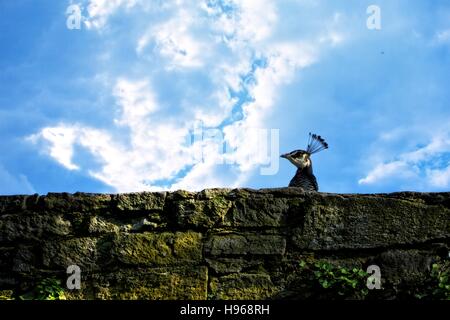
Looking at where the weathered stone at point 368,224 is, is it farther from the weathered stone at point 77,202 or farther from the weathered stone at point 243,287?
the weathered stone at point 77,202

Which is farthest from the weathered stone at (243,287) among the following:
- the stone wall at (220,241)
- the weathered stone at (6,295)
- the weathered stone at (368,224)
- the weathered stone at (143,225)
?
the weathered stone at (6,295)

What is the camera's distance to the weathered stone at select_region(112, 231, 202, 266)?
12.3 feet

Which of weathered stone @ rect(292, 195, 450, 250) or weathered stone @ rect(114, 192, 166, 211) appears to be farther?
weathered stone @ rect(114, 192, 166, 211)

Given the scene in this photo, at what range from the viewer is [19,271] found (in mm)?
3863

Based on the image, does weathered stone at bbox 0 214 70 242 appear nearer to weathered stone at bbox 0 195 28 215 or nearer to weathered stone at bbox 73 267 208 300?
weathered stone at bbox 0 195 28 215

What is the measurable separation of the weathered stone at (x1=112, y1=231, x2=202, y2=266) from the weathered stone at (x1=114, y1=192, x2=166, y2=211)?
0.17m

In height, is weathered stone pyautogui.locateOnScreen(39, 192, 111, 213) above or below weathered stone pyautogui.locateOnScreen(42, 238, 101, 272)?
above

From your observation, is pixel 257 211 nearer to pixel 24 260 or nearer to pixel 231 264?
pixel 231 264

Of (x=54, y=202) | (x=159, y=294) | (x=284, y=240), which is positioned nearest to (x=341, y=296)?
(x=284, y=240)
